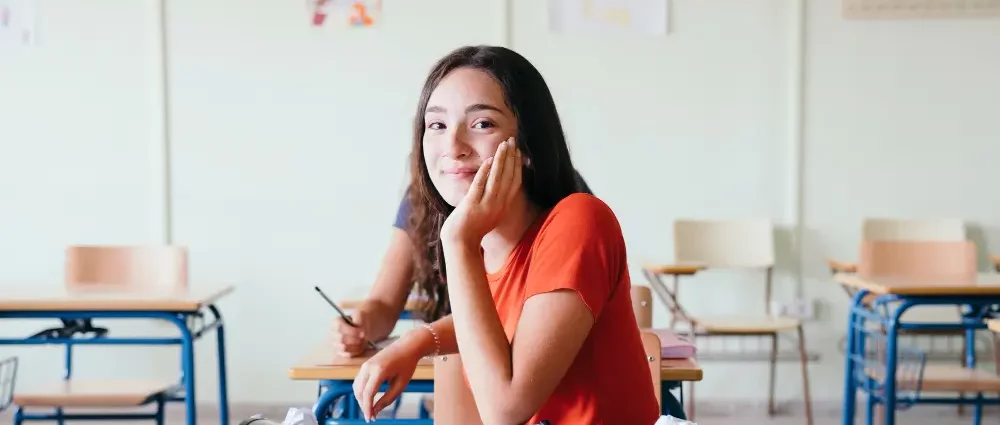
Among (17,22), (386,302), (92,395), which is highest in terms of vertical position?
(17,22)

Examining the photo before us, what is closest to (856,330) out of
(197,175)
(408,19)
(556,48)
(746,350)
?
(746,350)

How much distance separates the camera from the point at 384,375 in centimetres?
108

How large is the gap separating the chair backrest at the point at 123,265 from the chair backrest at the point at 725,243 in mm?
2039

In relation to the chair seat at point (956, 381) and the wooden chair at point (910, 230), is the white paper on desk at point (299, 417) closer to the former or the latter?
the chair seat at point (956, 381)

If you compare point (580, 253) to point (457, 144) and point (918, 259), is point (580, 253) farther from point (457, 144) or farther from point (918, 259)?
point (918, 259)

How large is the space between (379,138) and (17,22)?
1677 mm

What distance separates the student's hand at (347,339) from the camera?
1.61 meters

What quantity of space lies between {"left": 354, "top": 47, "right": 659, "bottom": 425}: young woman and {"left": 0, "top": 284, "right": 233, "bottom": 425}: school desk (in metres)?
1.45

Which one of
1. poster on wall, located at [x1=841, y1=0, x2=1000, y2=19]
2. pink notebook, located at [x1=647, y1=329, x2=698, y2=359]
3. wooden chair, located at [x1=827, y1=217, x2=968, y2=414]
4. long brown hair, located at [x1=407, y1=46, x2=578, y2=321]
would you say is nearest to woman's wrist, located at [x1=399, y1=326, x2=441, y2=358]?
long brown hair, located at [x1=407, y1=46, x2=578, y2=321]

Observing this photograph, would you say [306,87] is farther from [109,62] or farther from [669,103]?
[669,103]

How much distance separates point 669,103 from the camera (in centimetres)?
381

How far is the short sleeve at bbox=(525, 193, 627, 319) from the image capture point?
3.03 feet

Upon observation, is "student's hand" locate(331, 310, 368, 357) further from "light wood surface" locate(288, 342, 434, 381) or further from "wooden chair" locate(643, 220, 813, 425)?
"wooden chair" locate(643, 220, 813, 425)

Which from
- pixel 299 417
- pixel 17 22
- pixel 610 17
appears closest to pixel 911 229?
pixel 610 17
